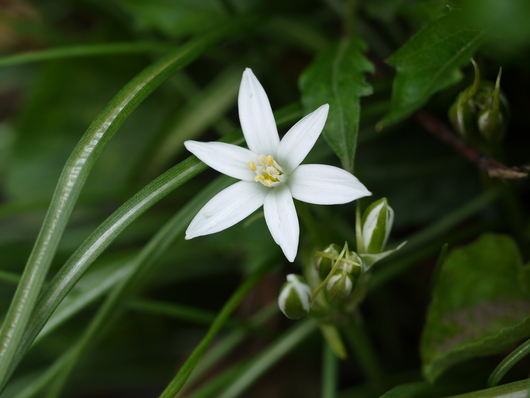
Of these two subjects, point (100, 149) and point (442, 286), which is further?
point (442, 286)

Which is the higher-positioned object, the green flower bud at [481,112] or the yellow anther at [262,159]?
the yellow anther at [262,159]

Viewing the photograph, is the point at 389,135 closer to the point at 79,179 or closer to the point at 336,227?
the point at 336,227

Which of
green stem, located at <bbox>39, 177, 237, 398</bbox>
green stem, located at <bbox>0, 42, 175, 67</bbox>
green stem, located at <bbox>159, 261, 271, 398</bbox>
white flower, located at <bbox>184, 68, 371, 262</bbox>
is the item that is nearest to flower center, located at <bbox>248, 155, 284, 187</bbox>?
white flower, located at <bbox>184, 68, 371, 262</bbox>

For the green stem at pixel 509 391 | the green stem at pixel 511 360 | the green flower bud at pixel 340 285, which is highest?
the green flower bud at pixel 340 285

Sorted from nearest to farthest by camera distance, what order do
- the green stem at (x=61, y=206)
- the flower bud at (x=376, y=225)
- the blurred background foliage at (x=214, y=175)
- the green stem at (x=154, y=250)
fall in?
the green stem at (x=61, y=206) → the flower bud at (x=376, y=225) → the green stem at (x=154, y=250) → the blurred background foliage at (x=214, y=175)

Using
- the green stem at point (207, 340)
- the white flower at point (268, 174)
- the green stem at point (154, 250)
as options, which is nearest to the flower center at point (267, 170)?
the white flower at point (268, 174)

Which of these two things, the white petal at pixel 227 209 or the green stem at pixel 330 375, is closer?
the white petal at pixel 227 209

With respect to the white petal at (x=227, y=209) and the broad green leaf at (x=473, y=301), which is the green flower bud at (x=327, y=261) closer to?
the white petal at (x=227, y=209)

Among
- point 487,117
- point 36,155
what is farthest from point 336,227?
point 36,155

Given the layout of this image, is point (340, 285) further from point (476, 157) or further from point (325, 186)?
point (476, 157)
